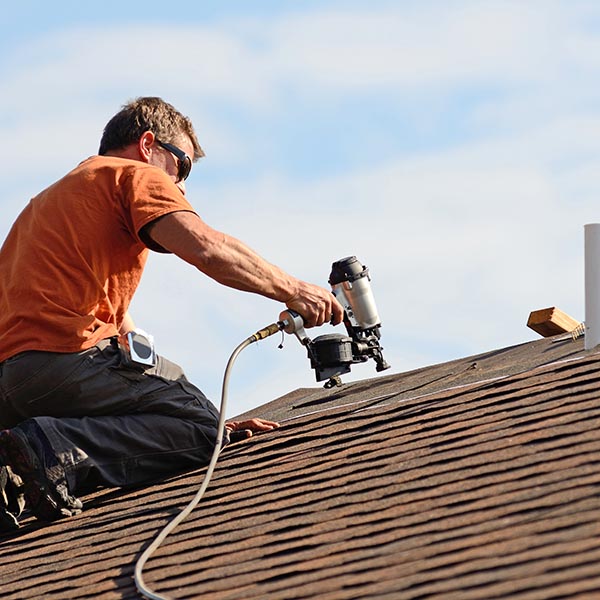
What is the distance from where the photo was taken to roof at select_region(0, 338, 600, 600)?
11.1 ft

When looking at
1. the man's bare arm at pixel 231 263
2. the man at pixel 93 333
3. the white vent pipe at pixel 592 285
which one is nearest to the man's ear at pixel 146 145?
the man at pixel 93 333

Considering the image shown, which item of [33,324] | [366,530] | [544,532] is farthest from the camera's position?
[33,324]

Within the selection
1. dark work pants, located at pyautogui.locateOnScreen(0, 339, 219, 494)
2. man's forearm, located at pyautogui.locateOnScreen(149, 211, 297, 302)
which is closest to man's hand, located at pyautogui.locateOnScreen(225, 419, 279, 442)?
dark work pants, located at pyautogui.locateOnScreen(0, 339, 219, 494)

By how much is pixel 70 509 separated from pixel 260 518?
105 centimetres

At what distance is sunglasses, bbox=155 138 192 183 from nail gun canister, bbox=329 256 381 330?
34.2 inches

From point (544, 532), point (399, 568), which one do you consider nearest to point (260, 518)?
point (399, 568)

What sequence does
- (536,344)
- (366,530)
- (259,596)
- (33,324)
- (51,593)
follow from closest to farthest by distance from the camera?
1. (259,596)
2. (366,530)
3. (51,593)
4. (33,324)
5. (536,344)

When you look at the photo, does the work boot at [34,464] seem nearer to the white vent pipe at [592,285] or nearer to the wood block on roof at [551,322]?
the white vent pipe at [592,285]

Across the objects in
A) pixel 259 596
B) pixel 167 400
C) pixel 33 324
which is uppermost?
pixel 33 324

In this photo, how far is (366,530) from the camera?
388 centimetres

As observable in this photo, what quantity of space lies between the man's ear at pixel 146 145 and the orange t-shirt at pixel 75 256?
1.33 feet

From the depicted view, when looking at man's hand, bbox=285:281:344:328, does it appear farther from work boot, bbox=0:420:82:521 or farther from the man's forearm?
work boot, bbox=0:420:82:521

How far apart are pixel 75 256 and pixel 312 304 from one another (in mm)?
996

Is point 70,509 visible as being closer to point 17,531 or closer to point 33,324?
point 17,531
